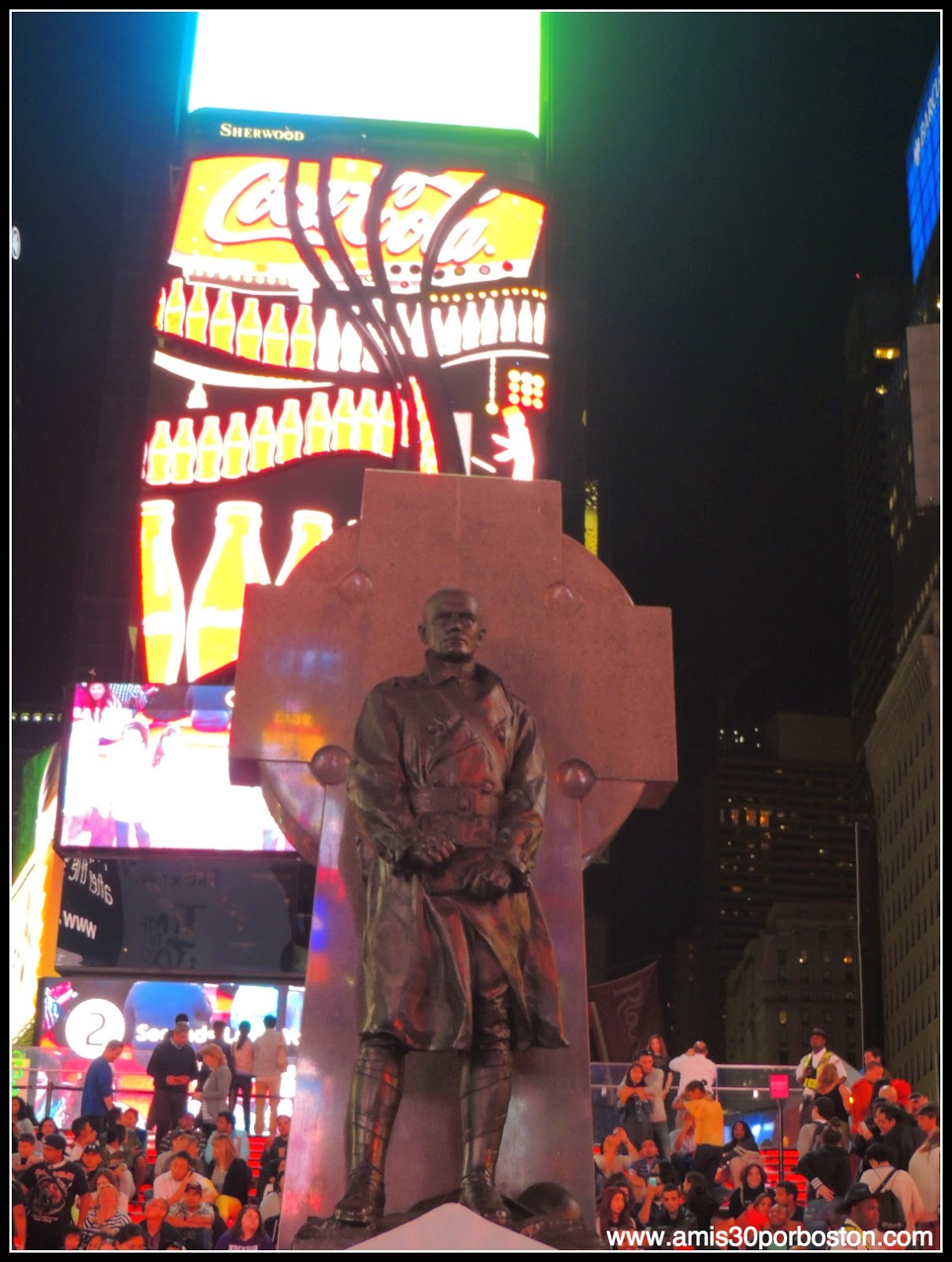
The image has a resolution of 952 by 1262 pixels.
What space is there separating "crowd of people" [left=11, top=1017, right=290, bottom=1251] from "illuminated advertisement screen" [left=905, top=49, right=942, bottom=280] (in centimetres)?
7387

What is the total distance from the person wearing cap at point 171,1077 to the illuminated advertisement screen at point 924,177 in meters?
73.7

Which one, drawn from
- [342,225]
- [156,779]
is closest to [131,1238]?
[156,779]

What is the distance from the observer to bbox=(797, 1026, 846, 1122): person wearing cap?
14.6m

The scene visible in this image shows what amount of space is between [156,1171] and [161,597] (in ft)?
70.1

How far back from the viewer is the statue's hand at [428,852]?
7582 mm

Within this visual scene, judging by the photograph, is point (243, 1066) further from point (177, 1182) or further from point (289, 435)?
point (289, 435)

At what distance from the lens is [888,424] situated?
121938mm

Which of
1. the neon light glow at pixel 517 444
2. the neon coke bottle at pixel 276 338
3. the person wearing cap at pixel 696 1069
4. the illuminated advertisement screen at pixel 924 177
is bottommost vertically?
the person wearing cap at pixel 696 1069

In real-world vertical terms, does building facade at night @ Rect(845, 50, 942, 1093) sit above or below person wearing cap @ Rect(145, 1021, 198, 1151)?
above

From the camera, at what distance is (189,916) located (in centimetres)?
3472

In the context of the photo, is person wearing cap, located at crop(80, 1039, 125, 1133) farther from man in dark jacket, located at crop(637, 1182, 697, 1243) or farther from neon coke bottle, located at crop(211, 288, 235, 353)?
neon coke bottle, located at crop(211, 288, 235, 353)

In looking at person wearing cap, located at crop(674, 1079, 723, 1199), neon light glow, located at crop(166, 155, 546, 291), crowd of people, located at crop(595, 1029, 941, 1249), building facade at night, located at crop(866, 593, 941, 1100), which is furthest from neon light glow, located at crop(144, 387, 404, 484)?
building facade at night, located at crop(866, 593, 941, 1100)

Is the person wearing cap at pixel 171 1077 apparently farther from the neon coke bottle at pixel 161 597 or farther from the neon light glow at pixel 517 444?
the neon light glow at pixel 517 444

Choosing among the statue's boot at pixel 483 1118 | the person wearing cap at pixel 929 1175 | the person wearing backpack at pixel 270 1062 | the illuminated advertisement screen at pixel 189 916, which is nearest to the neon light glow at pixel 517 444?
the illuminated advertisement screen at pixel 189 916
